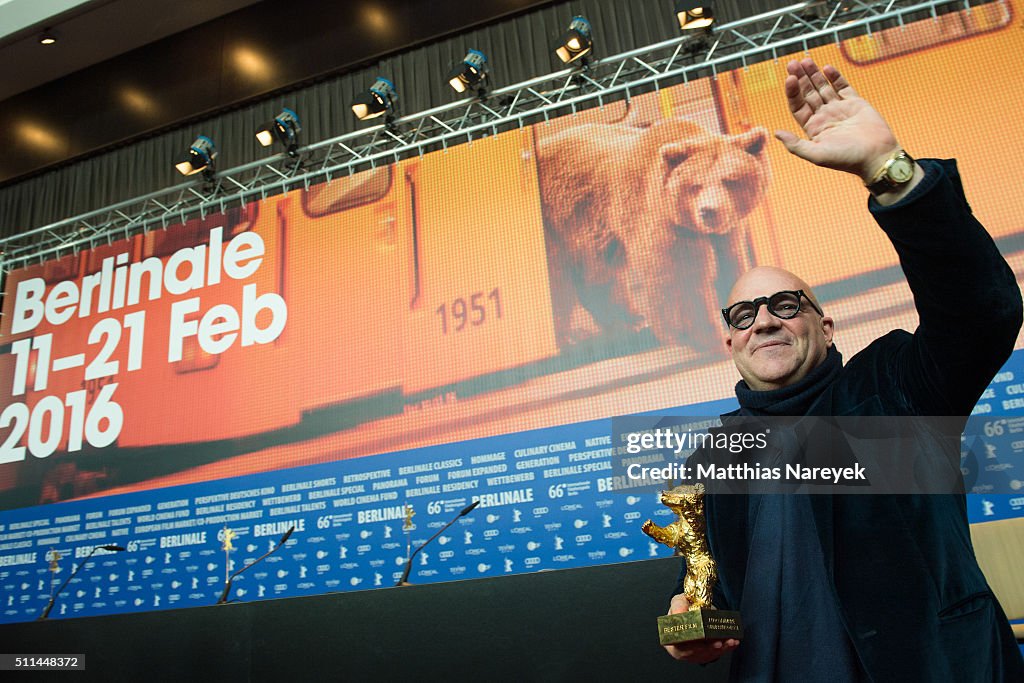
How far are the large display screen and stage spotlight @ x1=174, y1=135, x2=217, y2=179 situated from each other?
431 mm

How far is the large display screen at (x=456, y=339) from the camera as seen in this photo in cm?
421

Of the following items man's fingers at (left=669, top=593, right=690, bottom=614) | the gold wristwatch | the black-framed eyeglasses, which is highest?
the gold wristwatch

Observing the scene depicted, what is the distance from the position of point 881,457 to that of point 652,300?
327 cm

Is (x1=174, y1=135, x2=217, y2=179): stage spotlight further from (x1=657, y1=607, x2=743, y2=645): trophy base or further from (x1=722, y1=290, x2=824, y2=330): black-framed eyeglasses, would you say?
→ (x1=657, y1=607, x2=743, y2=645): trophy base

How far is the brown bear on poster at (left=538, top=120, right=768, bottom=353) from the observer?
438cm

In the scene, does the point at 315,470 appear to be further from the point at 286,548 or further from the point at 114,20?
the point at 114,20

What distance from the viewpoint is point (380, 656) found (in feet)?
8.94

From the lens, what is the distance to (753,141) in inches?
176

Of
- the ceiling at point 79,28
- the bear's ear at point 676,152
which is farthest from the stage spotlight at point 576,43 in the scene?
the ceiling at point 79,28

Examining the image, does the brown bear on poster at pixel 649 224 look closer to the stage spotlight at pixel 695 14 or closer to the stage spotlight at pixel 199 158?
the stage spotlight at pixel 695 14

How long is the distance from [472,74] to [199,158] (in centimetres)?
218

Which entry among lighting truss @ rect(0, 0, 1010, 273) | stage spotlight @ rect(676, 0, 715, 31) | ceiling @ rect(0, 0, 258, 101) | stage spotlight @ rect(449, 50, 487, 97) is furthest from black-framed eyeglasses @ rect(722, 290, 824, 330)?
ceiling @ rect(0, 0, 258, 101)

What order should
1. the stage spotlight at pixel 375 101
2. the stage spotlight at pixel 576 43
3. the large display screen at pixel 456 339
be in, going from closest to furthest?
the large display screen at pixel 456 339 → the stage spotlight at pixel 576 43 → the stage spotlight at pixel 375 101

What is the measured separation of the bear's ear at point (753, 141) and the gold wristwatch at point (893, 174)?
11.7 ft
